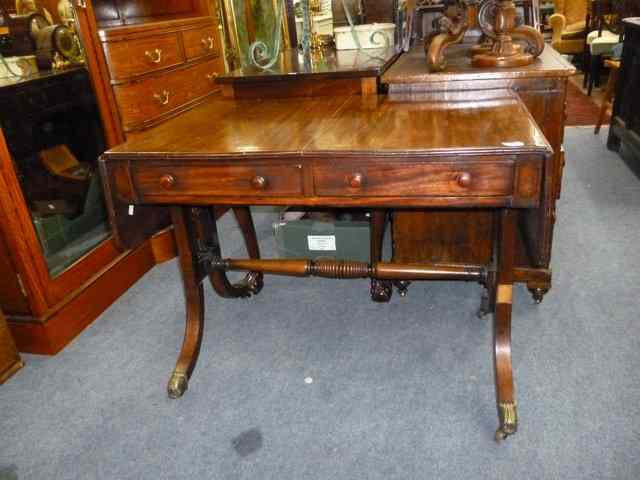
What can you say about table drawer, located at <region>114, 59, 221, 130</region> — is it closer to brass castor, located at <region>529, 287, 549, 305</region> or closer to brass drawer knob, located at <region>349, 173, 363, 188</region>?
brass drawer knob, located at <region>349, 173, 363, 188</region>

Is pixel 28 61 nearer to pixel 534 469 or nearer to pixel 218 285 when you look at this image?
→ pixel 218 285

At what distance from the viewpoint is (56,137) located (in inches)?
88.6

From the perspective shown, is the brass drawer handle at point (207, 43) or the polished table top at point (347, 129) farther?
the brass drawer handle at point (207, 43)

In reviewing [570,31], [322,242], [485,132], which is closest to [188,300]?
[322,242]

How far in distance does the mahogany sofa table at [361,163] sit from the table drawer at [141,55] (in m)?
0.78

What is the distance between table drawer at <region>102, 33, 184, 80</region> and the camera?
7.57ft

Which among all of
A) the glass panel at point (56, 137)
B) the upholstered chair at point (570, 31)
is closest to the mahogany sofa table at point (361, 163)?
the glass panel at point (56, 137)

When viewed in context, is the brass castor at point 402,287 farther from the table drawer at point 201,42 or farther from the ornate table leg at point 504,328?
the table drawer at point 201,42

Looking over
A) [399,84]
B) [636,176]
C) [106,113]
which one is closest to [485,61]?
[399,84]

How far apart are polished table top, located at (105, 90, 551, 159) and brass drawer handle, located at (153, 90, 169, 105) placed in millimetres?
869

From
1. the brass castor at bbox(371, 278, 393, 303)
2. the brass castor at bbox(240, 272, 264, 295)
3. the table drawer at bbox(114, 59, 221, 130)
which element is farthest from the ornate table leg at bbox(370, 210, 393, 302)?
the table drawer at bbox(114, 59, 221, 130)

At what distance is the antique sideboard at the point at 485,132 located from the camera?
61.9 inches

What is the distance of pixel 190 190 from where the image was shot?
1382mm

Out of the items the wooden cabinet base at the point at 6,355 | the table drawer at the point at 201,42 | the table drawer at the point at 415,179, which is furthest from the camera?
the table drawer at the point at 201,42
